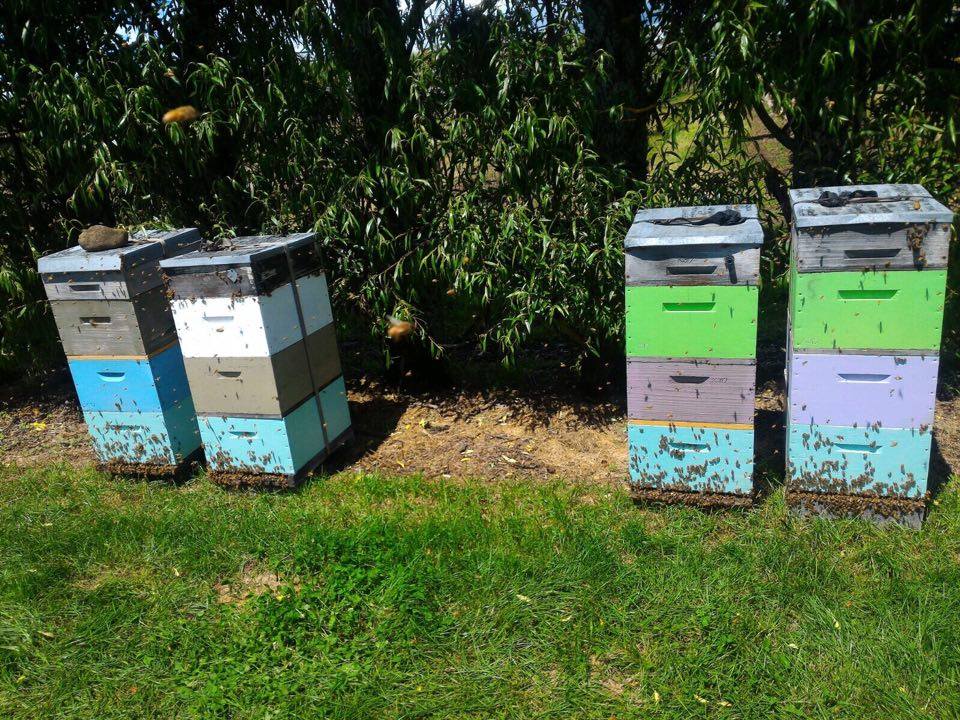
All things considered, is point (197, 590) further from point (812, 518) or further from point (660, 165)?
point (660, 165)

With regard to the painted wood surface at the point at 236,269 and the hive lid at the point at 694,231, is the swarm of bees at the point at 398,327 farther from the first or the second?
the hive lid at the point at 694,231

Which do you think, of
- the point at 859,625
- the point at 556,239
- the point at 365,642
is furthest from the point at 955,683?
the point at 556,239

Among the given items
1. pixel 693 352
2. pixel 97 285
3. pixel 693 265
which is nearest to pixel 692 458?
pixel 693 352

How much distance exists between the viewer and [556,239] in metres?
4.09

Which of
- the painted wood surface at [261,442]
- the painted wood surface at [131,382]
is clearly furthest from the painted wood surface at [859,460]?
the painted wood surface at [131,382]

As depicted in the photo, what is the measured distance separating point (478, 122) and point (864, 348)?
229 centimetres

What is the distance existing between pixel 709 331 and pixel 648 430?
0.53 metres

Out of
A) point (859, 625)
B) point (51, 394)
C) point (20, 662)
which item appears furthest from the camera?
point (51, 394)

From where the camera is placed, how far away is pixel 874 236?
9.52 feet

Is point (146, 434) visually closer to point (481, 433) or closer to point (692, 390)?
point (481, 433)

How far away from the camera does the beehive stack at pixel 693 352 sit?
121 inches

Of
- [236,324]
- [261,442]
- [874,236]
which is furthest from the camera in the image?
[261,442]

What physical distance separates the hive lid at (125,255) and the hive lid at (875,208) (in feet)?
10.1

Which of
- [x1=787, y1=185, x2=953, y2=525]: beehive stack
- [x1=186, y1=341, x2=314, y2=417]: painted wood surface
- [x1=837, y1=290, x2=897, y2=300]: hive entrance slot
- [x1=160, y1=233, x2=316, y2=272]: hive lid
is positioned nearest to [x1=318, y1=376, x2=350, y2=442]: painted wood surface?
[x1=186, y1=341, x2=314, y2=417]: painted wood surface
